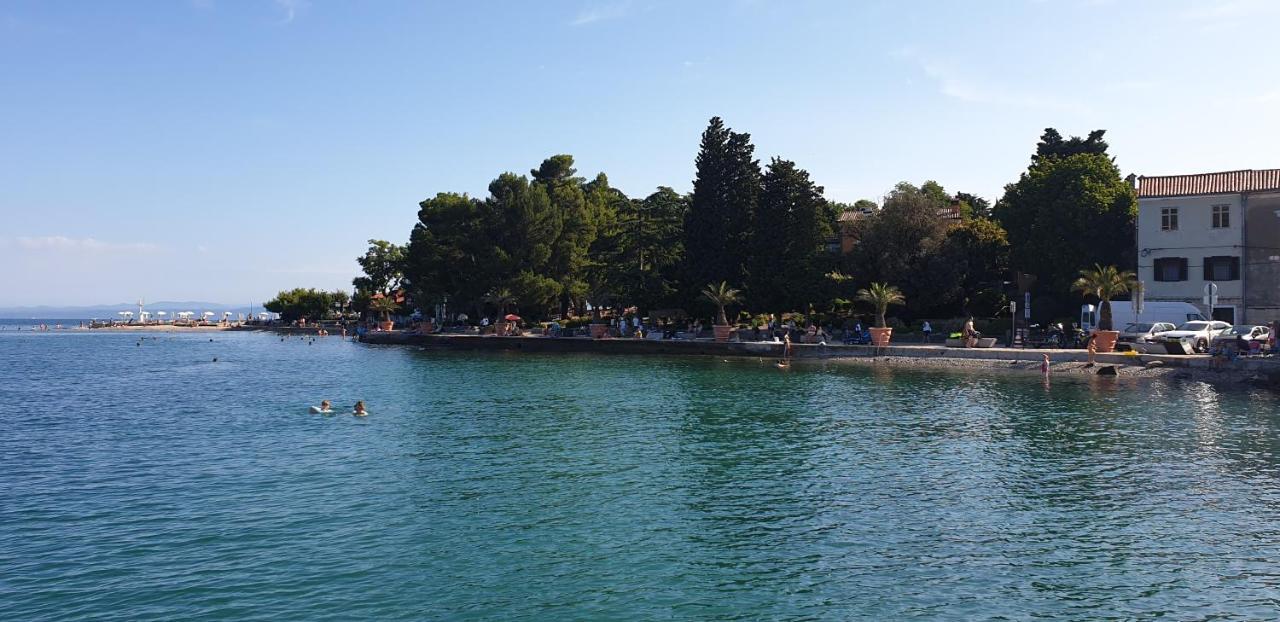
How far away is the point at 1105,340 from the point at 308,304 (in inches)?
4370

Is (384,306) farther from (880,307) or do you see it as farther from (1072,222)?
(1072,222)

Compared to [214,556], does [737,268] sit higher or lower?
higher

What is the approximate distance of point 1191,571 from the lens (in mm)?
13383

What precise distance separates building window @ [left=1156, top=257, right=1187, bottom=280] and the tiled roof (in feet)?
12.7

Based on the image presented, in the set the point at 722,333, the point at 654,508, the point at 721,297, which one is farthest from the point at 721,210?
the point at 654,508

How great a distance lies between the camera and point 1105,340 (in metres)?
43.8

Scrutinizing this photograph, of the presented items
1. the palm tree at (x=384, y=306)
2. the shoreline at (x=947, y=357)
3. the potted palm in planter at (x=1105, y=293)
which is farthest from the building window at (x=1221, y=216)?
the palm tree at (x=384, y=306)

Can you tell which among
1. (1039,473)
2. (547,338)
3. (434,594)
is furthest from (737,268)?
(434,594)

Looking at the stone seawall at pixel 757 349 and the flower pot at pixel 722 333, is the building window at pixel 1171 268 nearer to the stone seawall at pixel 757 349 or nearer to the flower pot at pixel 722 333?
the stone seawall at pixel 757 349

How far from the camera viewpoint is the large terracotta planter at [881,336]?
5109 centimetres

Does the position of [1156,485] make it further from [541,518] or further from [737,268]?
[737,268]

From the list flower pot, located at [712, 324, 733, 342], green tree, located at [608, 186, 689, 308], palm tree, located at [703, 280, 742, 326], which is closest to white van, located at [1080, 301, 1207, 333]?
flower pot, located at [712, 324, 733, 342]

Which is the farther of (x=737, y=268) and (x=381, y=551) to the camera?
(x=737, y=268)

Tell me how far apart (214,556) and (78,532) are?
3.60m
